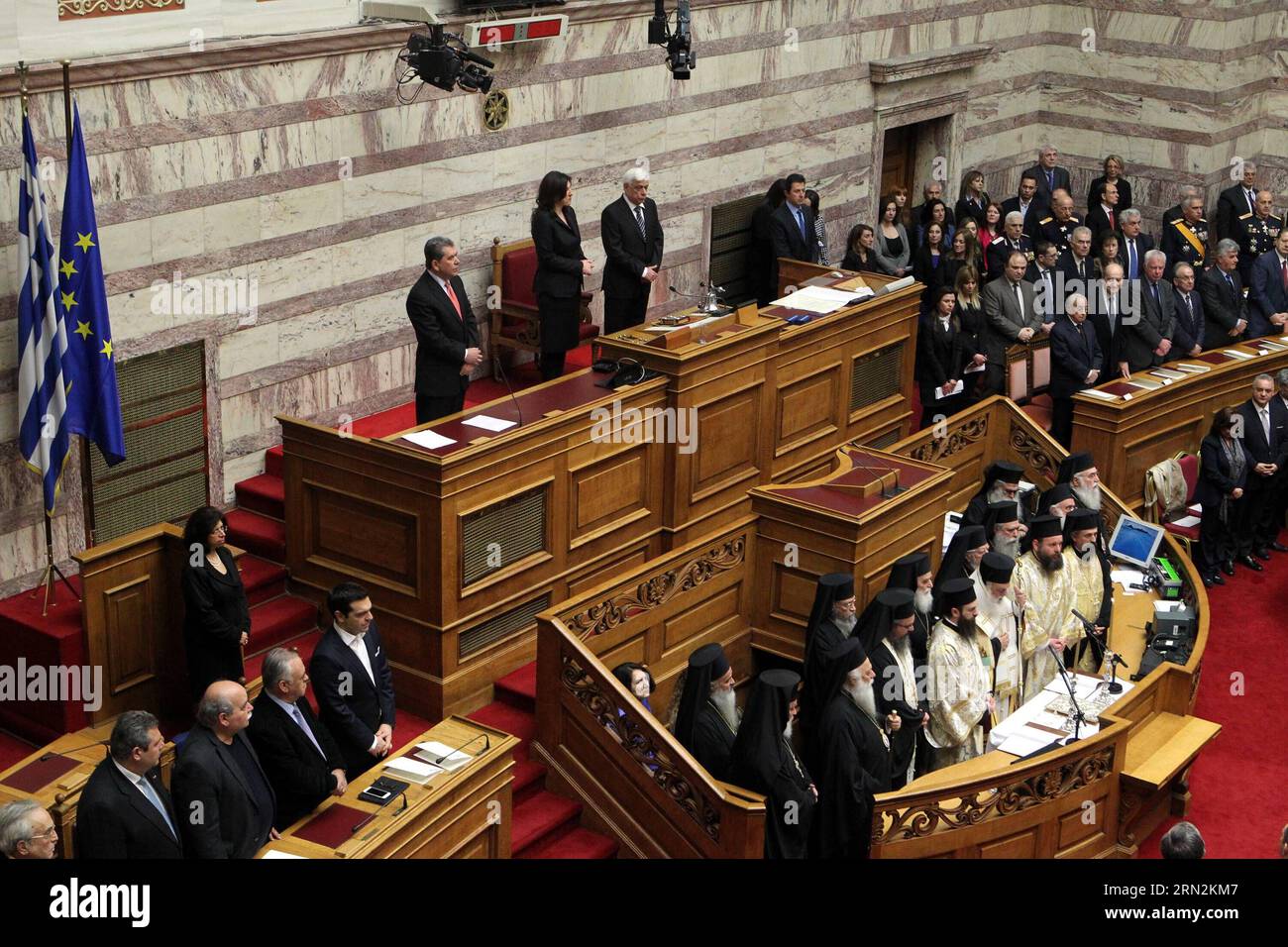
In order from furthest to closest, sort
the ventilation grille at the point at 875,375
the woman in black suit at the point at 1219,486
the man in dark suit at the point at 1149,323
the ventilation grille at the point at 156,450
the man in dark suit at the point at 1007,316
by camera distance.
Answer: the man in dark suit at the point at 1149,323 < the man in dark suit at the point at 1007,316 < the woman in black suit at the point at 1219,486 < the ventilation grille at the point at 875,375 < the ventilation grille at the point at 156,450

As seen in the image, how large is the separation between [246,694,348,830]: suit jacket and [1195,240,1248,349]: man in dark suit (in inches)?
388

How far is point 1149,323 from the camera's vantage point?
14.2m

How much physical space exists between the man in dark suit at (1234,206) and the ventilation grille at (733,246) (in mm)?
5140

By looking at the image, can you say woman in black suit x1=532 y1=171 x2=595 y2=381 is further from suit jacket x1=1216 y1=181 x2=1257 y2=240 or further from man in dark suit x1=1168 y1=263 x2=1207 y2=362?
suit jacket x1=1216 y1=181 x2=1257 y2=240

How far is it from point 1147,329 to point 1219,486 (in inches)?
71.5

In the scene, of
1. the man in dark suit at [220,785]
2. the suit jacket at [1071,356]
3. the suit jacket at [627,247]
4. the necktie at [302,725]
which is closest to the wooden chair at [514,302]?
the suit jacket at [627,247]

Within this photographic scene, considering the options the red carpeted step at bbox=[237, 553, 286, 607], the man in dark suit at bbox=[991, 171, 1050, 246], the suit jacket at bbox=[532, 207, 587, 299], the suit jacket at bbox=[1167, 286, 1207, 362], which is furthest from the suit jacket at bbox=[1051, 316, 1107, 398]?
the red carpeted step at bbox=[237, 553, 286, 607]

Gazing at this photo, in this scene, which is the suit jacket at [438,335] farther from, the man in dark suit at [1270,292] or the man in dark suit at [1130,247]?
the man in dark suit at [1270,292]

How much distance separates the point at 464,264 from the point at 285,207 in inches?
70.1

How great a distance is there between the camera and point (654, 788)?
8.76m

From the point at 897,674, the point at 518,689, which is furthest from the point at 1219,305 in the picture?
the point at 518,689

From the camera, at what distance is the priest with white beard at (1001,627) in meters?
10.2

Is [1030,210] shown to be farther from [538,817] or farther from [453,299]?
[538,817]

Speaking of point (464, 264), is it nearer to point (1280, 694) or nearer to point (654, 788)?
point (654, 788)
